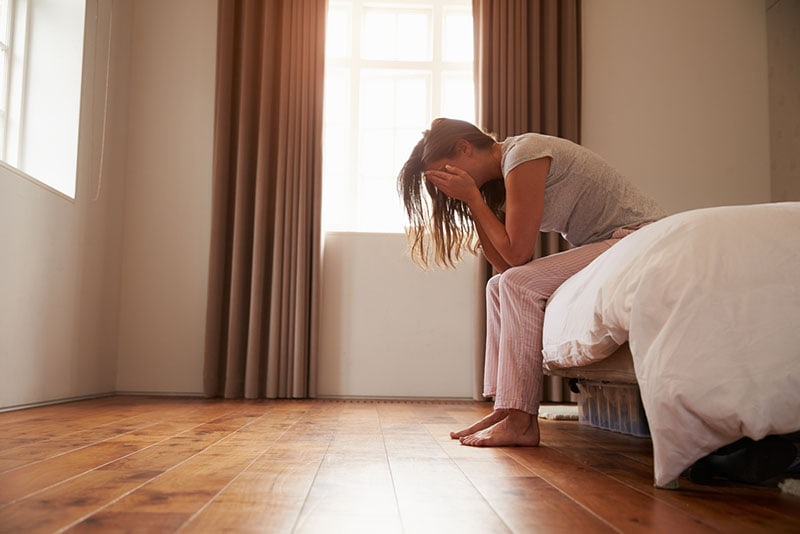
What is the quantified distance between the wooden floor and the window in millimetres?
2086

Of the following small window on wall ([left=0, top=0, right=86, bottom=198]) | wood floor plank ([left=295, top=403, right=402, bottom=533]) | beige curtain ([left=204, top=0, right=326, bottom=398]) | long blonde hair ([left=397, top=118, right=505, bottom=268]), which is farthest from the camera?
beige curtain ([left=204, top=0, right=326, bottom=398])

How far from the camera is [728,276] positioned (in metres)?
1.12

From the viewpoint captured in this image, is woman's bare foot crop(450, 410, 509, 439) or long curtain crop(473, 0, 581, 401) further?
long curtain crop(473, 0, 581, 401)

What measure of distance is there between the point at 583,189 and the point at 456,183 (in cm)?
34

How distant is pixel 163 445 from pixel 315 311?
1.96m

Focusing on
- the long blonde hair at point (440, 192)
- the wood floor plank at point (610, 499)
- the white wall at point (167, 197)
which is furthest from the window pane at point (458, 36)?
the wood floor plank at point (610, 499)

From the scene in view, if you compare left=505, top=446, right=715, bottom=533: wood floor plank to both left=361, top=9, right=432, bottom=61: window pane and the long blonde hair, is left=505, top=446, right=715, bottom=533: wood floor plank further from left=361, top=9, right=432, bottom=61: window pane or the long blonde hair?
left=361, top=9, right=432, bottom=61: window pane

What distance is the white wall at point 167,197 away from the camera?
373cm

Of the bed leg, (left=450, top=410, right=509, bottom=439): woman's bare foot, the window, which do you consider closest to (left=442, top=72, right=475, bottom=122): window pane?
the window

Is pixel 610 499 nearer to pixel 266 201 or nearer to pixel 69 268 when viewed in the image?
pixel 69 268

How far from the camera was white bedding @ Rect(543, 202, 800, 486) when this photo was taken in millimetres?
1040

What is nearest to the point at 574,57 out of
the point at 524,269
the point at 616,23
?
the point at 616,23

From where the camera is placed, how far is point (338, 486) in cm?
119

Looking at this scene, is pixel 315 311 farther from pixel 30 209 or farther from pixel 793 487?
pixel 793 487
